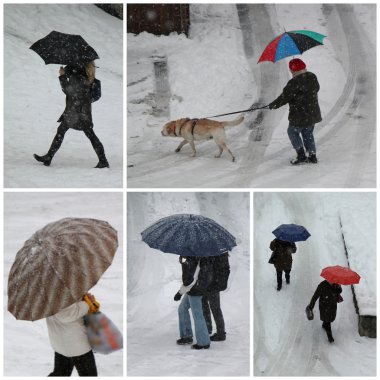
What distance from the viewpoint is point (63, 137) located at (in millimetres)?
5918

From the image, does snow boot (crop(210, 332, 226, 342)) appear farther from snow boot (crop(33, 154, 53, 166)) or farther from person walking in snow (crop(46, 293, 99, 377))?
snow boot (crop(33, 154, 53, 166))

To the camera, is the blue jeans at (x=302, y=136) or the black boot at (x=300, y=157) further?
the black boot at (x=300, y=157)

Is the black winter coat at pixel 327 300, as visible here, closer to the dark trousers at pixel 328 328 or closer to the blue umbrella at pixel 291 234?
the dark trousers at pixel 328 328

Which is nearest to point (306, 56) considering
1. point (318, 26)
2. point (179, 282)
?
point (318, 26)

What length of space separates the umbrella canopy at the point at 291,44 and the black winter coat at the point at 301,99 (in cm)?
27

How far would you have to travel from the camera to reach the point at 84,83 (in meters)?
5.52

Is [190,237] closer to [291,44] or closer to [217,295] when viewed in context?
[217,295]

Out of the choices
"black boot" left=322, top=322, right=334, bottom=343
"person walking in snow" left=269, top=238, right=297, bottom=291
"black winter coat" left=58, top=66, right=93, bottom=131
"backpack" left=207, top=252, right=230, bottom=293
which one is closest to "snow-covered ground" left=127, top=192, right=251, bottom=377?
"person walking in snow" left=269, top=238, right=297, bottom=291

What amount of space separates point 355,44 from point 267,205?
3.00 metres

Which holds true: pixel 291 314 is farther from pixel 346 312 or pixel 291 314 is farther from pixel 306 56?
pixel 306 56

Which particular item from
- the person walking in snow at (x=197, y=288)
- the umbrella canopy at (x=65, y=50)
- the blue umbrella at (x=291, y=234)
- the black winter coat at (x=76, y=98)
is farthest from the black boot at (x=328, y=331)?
the umbrella canopy at (x=65, y=50)

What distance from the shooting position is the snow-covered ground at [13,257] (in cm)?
510

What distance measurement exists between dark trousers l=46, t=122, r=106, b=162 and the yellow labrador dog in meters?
0.80

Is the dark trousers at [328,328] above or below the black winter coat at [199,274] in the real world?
below
